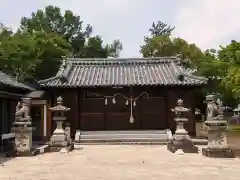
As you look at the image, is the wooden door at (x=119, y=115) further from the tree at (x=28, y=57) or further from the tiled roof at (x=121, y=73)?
the tree at (x=28, y=57)

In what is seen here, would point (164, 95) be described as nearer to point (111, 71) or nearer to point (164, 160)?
point (111, 71)

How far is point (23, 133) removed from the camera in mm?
15531

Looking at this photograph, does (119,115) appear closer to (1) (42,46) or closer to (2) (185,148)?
(2) (185,148)

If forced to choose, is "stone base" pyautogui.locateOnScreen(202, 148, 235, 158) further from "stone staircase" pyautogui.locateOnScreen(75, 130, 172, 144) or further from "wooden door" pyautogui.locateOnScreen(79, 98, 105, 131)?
"wooden door" pyautogui.locateOnScreen(79, 98, 105, 131)

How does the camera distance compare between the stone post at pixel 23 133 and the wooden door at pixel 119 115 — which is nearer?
the stone post at pixel 23 133

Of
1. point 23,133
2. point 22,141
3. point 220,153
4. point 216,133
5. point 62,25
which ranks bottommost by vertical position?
point 220,153

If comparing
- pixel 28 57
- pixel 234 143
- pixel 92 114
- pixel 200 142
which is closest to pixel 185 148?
pixel 200 142

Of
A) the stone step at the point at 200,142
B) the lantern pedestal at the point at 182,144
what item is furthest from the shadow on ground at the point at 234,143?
the lantern pedestal at the point at 182,144

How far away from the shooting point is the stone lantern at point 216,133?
1451 centimetres

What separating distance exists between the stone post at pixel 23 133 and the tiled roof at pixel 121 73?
22.2 feet

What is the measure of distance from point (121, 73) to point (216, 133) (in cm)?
1192

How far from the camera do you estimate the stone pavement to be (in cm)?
999

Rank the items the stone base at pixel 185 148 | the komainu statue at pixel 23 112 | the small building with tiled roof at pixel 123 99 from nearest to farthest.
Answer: the komainu statue at pixel 23 112
the stone base at pixel 185 148
the small building with tiled roof at pixel 123 99

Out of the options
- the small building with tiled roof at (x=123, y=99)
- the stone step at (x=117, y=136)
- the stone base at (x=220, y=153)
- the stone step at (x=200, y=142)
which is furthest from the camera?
the small building with tiled roof at (x=123, y=99)
